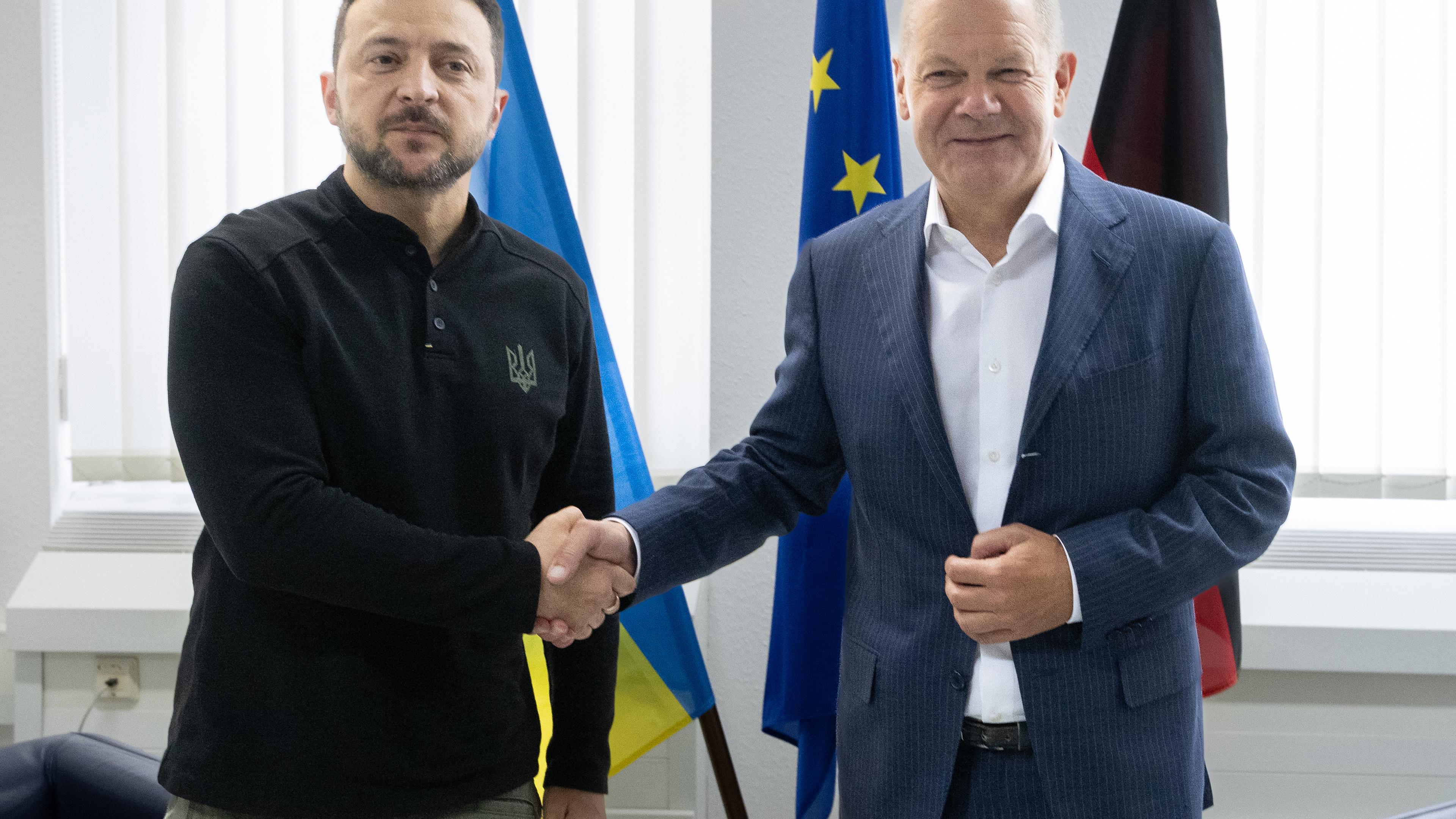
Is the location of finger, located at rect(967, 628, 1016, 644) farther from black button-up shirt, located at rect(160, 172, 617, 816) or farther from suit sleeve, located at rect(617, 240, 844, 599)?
black button-up shirt, located at rect(160, 172, 617, 816)

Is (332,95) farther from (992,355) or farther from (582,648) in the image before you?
(992,355)

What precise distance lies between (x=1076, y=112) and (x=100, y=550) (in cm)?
272

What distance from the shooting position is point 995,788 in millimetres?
1263

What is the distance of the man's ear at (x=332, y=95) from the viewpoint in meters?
1.40

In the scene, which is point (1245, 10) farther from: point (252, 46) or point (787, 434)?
point (252, 46)

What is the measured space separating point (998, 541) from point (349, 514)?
0.79 metres

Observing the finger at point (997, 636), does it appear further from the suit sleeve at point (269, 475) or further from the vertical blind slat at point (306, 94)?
the vertical blind slat at point (306, 94)

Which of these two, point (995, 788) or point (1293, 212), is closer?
point (995, 788)

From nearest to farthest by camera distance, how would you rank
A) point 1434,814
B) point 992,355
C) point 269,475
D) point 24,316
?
point 269,475
point 992,355
point 1434,814
point 24,316

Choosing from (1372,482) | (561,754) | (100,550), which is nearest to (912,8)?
(561,754)

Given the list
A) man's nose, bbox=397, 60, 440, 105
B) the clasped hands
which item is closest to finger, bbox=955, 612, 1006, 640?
the clasped hands

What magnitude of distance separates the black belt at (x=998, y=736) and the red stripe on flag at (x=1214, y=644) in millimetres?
917

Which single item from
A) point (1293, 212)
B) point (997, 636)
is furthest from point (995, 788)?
point (1293, 212)

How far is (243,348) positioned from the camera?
3.89ft
